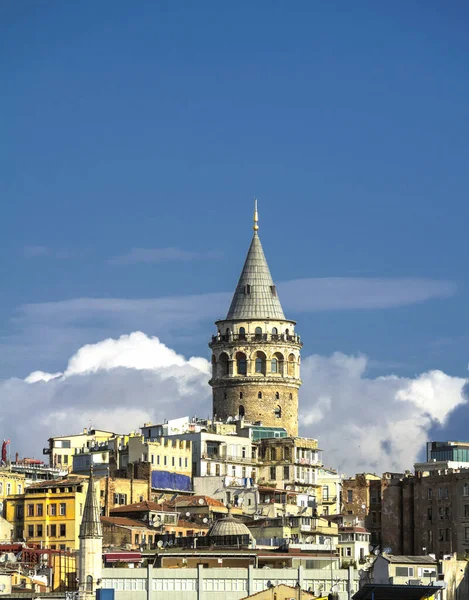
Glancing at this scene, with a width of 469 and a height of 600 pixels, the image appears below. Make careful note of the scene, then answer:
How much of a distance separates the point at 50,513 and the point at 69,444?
34.0 m

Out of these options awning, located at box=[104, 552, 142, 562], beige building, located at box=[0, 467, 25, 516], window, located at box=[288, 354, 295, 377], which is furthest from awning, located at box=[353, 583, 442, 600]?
window, located at box=[288, 354, 295, 377]

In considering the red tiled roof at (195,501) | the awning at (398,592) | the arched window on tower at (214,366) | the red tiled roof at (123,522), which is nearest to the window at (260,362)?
the arched window on tower at (214,366)

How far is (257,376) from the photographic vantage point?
178625mm

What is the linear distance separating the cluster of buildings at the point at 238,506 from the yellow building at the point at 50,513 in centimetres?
10

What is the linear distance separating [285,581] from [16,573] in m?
15.8

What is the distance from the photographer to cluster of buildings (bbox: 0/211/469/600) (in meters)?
123

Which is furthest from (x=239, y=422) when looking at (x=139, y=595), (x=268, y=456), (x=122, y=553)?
(x=139, y=595)

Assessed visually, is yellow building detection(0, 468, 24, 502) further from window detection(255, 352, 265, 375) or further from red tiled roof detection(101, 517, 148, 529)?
window detection(255, 352, 265, 375)

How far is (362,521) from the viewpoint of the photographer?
163500 mm

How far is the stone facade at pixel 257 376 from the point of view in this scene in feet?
586

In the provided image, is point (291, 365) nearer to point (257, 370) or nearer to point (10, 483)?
point (257, 370)

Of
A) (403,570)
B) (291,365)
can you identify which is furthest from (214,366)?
(403,570)

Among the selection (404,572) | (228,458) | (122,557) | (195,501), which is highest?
(228,458)

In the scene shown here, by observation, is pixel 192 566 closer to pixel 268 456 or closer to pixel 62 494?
pixel 62 494
